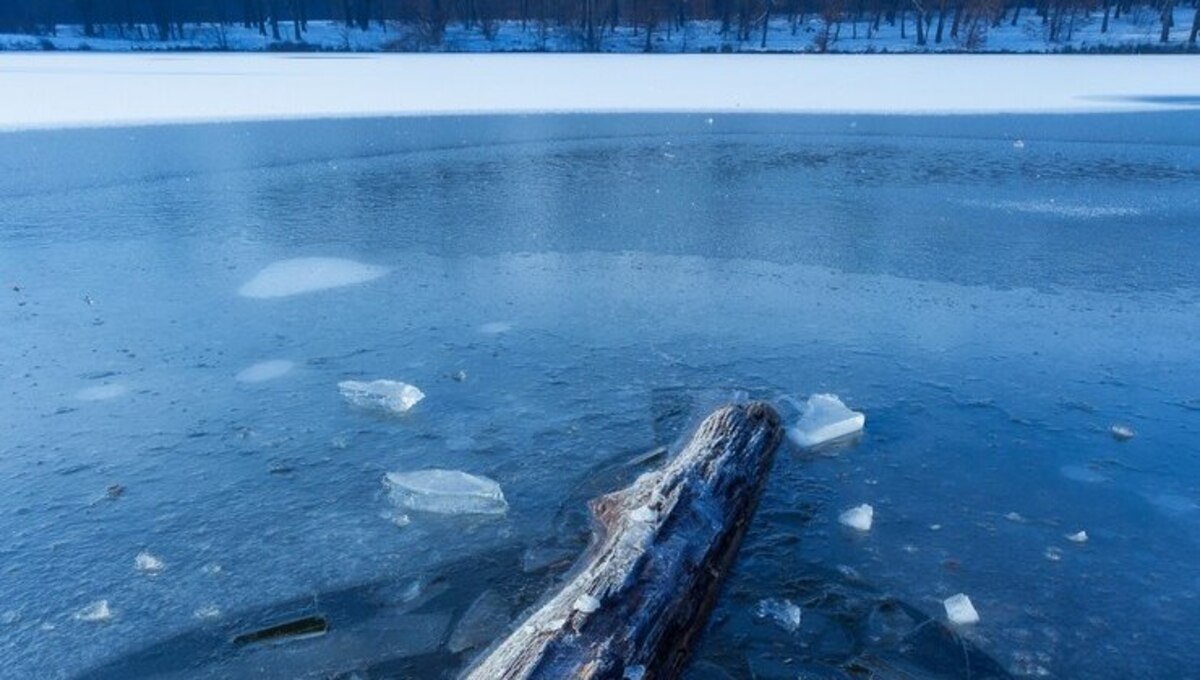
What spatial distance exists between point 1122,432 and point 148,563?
169 inches

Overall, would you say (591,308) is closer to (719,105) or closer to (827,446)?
(827,446)

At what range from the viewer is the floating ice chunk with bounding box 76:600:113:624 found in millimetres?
2985

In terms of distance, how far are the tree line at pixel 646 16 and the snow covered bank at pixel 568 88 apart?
13614mm

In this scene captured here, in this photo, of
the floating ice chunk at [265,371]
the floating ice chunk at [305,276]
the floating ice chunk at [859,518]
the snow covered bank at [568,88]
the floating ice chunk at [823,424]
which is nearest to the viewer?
the floating ice chunk at [859,518]

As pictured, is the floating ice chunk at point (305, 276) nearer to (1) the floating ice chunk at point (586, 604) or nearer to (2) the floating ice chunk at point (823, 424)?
(2) the floating ice chunk at point (823, 424)

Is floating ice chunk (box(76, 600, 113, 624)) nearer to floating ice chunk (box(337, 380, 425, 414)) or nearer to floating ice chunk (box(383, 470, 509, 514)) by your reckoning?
floating ice chunk (box(383, 470, 509, 514))

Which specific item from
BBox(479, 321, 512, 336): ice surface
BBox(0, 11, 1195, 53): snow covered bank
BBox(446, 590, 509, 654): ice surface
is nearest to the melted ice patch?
BBox(479, 321, 512, 336): ice surface

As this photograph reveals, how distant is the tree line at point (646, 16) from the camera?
148 ft

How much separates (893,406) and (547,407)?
1779 mm

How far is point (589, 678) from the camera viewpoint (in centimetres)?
240

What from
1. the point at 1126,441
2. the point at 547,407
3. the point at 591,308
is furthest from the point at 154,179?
the point at 1126,441

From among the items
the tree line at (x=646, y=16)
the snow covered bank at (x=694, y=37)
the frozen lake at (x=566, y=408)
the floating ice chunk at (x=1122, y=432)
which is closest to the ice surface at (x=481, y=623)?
the frozen lake at (x=566, y=408)

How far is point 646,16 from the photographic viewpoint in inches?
1793

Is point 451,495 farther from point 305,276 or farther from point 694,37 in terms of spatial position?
point 694,37
